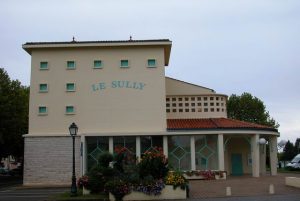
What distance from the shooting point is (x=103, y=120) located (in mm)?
33938

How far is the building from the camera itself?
33250 mm

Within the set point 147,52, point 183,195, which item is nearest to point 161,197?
point 183,195

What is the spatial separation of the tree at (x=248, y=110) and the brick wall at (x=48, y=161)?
3683 cm

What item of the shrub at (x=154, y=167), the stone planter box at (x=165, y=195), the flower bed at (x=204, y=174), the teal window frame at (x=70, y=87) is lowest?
the stone planter box at (x=165, y=195)

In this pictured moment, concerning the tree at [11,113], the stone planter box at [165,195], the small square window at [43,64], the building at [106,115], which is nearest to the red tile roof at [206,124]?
the building at [106,115]

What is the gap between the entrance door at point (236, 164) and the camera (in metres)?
38.2

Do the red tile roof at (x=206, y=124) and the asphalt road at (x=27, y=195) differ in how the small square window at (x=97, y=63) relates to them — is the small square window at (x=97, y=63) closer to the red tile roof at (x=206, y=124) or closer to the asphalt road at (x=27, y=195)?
the red tile roof at (x=206, y=124)

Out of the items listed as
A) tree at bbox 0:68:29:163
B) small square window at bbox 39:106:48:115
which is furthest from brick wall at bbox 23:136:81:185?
tree at bbox 0:68:29:163

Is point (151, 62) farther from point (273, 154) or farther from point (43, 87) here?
point (273, 154)

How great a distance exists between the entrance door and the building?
11.9 ft

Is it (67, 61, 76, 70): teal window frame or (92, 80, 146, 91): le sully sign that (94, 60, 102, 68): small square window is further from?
(67, 61, 76, 70): teal window frame

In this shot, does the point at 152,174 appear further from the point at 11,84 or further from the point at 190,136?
the point at 11,84

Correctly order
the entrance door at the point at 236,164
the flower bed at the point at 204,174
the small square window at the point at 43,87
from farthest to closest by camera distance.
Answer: the entrance door at the point at 236,164 → the small square window at the point at 43,87 → the flower bed at the point at 204,174

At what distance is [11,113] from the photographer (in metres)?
41.6
